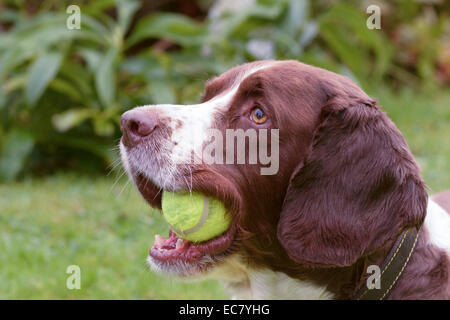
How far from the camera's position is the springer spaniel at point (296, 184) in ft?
8.33

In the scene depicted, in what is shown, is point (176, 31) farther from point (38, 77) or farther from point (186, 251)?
point (186, 251)

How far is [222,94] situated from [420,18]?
842 centimetres

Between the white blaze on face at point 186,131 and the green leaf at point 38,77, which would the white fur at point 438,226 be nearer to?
the white blaze on face at point 186,131

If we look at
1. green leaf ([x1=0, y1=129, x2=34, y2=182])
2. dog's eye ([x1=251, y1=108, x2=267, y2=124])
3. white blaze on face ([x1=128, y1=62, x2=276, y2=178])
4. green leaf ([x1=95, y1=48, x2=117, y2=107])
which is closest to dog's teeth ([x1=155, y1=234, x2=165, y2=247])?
white blaze on face ([x1=128, y1=62, x2=276, y2=178])

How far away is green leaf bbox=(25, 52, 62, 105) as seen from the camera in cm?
607

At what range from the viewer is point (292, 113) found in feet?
8.70

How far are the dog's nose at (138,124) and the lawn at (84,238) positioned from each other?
70 cm

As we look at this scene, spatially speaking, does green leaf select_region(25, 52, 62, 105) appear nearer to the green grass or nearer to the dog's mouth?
the green grass

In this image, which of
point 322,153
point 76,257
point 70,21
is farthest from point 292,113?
point 70,21

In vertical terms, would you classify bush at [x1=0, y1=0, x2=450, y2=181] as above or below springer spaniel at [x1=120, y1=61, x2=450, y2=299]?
above

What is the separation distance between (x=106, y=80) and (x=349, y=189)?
156 inches

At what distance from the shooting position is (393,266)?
8.54ft

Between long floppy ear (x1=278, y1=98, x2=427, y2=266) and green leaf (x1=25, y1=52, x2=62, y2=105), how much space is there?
3.95 metres

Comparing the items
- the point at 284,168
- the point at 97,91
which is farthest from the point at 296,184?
the point at 97,91
